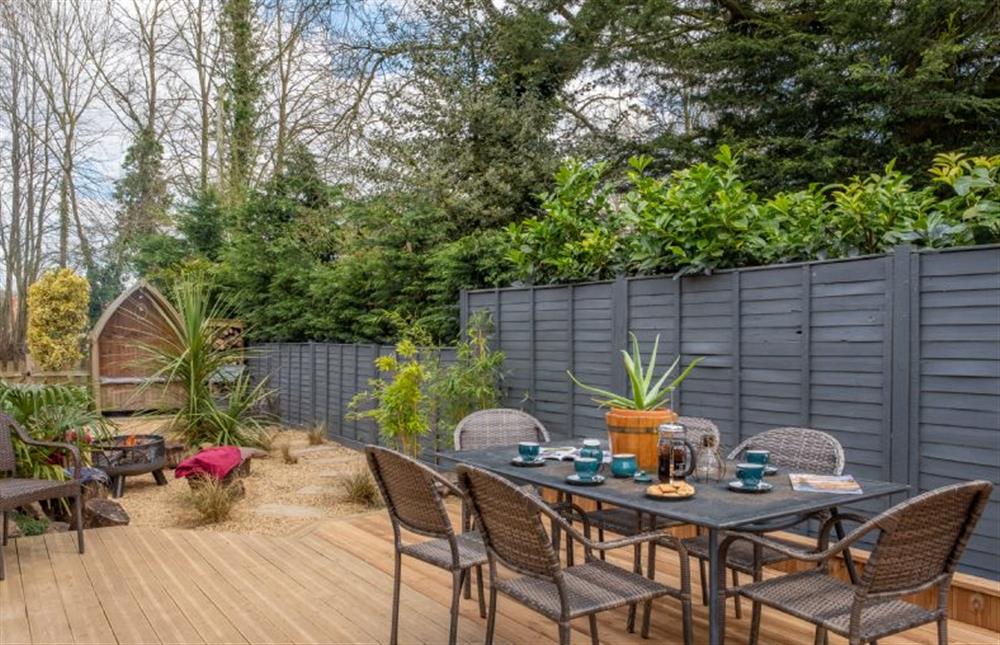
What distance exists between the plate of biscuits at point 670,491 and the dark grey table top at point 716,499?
2 centimetres

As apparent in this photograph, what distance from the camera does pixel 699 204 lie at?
419 cm

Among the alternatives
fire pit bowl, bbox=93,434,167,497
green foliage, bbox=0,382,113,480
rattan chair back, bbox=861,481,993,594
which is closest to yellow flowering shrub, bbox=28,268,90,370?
fire pit bowl, bbox=93,434,167,497

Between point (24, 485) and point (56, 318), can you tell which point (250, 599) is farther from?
point (56, 318)

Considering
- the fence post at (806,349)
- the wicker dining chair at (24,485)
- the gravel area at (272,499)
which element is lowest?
the gravel area at (272,499)

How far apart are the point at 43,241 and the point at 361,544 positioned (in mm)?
12752

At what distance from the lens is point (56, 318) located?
39.5 feet

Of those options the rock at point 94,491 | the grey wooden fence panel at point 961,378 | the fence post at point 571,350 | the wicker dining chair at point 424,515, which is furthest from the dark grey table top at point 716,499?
the rock at point 94,491

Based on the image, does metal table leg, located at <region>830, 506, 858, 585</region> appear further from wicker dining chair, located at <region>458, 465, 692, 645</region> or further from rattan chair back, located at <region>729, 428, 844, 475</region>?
wicker dining chair, located at <region>458, 465, 692, 645</region>

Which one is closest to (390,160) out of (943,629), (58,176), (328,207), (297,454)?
(328,207)

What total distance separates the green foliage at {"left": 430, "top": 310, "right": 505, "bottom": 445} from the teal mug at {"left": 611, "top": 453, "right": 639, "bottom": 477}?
8.75 ft

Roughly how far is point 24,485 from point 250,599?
1520 mm

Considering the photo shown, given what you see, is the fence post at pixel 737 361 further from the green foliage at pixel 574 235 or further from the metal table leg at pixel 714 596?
the metal table leg at pixel 714 596

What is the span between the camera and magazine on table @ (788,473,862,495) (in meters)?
2.49

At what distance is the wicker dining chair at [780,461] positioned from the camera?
9.21 feet
